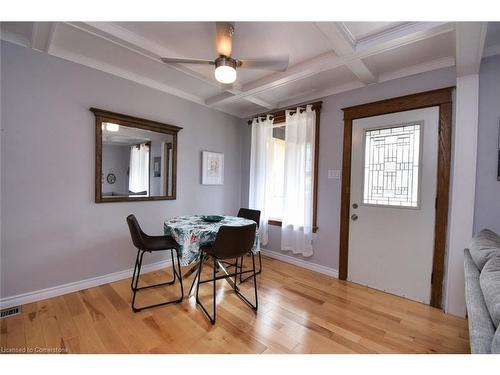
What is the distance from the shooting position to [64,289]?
2283 millimetres

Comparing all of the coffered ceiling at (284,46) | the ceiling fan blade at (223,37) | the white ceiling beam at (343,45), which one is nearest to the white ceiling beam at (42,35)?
the coffered ceiling at (284,46)

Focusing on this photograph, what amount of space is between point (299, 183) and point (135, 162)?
2189 millimetres

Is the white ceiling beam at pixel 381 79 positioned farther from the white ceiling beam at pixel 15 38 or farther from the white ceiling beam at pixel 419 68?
the white ceiling beam at pixel 15 38

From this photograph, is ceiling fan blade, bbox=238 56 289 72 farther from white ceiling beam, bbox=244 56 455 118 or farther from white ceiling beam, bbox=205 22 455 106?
white ceiling beam, bbox=244 56 455 118

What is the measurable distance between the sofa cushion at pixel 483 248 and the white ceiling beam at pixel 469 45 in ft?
4.45

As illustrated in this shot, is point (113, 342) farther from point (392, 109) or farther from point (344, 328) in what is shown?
point (392, 109)

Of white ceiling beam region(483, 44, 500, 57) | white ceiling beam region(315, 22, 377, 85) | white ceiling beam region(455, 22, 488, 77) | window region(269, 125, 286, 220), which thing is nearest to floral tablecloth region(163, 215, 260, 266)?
window region(269, 125, 286, 220)

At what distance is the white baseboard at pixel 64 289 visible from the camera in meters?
2.02

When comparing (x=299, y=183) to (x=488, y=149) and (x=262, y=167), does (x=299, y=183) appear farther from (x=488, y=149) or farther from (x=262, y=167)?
(x=488, y=149)

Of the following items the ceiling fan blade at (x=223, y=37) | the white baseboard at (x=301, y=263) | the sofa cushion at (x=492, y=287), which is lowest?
the white baseboard at (x=301, y=263)

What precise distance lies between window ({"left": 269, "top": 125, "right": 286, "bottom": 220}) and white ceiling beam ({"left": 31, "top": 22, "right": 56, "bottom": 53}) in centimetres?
274
